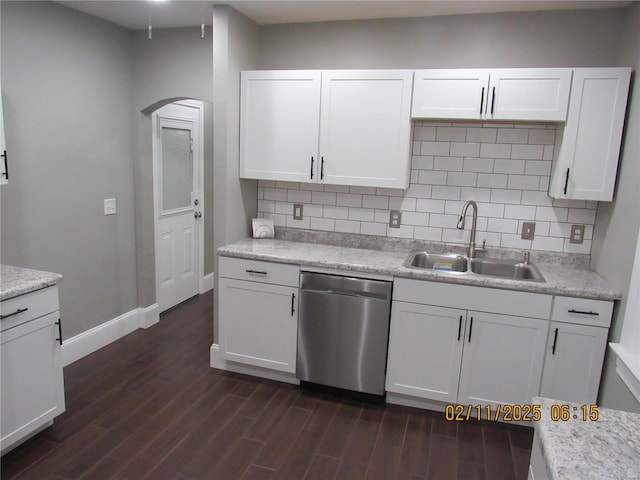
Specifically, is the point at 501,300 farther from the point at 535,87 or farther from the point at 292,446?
the point at 292,446

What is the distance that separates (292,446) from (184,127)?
3.14 metres

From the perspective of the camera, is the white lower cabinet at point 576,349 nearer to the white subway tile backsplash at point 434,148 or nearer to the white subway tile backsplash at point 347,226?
the white subway tile backsplash at point 434,148

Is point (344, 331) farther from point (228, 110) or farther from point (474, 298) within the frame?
point (228, 110)

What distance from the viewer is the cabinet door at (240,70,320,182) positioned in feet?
9.95

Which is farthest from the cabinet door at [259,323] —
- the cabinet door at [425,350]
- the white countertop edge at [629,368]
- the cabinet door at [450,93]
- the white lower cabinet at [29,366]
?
the white countertop edge at [629,368]

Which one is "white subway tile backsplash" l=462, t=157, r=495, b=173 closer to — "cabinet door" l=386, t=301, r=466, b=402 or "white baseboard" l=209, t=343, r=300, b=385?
"cabinet door" l=386, t=301, r=466, b=402

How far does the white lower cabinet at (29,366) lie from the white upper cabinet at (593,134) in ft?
9.80

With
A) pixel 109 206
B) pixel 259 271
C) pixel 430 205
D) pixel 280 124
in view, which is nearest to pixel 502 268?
pixel 430 205

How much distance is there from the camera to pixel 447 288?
8.70 ft

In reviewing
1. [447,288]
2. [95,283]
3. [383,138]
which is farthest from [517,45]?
[95,283]

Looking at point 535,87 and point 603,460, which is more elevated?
point 535,87

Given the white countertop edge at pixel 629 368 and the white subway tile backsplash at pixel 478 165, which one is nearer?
the white countertop edge at pixel 629 368

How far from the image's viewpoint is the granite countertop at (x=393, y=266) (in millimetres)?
2491

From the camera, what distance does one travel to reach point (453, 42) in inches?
116
